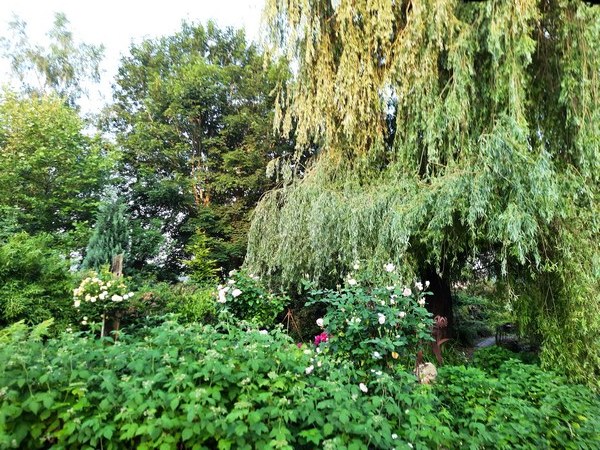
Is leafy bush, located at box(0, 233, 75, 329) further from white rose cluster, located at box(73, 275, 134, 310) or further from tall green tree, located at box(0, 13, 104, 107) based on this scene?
tall green tree, located at box(0, 13, 104, 107)

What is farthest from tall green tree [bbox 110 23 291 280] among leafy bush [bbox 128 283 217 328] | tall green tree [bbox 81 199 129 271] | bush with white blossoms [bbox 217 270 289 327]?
bush with white blossoms [bbox 217 270 289 327]

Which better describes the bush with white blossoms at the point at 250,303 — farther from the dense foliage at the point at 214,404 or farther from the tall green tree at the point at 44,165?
the tall green tree at the point at 44,165

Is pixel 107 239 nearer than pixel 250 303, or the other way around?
pixel 250 303

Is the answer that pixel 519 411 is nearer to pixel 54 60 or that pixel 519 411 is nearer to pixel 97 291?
pixel 97 291

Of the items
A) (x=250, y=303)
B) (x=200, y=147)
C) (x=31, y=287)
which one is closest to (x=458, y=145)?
(x=250, y=303)

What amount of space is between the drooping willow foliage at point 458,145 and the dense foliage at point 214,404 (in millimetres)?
1704

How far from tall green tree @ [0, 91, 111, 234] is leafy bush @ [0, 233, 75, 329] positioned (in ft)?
13.6

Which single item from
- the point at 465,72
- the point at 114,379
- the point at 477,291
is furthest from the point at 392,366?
the point at 477,291

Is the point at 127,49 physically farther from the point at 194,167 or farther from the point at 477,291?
the point at 477,291

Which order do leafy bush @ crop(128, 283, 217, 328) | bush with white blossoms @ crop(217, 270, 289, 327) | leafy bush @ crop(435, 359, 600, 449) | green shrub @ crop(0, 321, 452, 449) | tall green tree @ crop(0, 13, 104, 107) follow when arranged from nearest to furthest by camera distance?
green shrub @ crop(0, 321, 452, 449)
leafy bush @ crop(435, 359, 600, 449)
bush with white blossoms @ crop(217, 270, 289, 327)
leafy bush @ crop(128, 283, 217, 328)
tall green tree @ crop(0, 13, 104, 107)

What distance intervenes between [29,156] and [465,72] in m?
9.07

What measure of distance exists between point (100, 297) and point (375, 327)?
9.84 feet

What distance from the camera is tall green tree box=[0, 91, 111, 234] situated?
8031mm

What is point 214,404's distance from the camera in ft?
4.81
